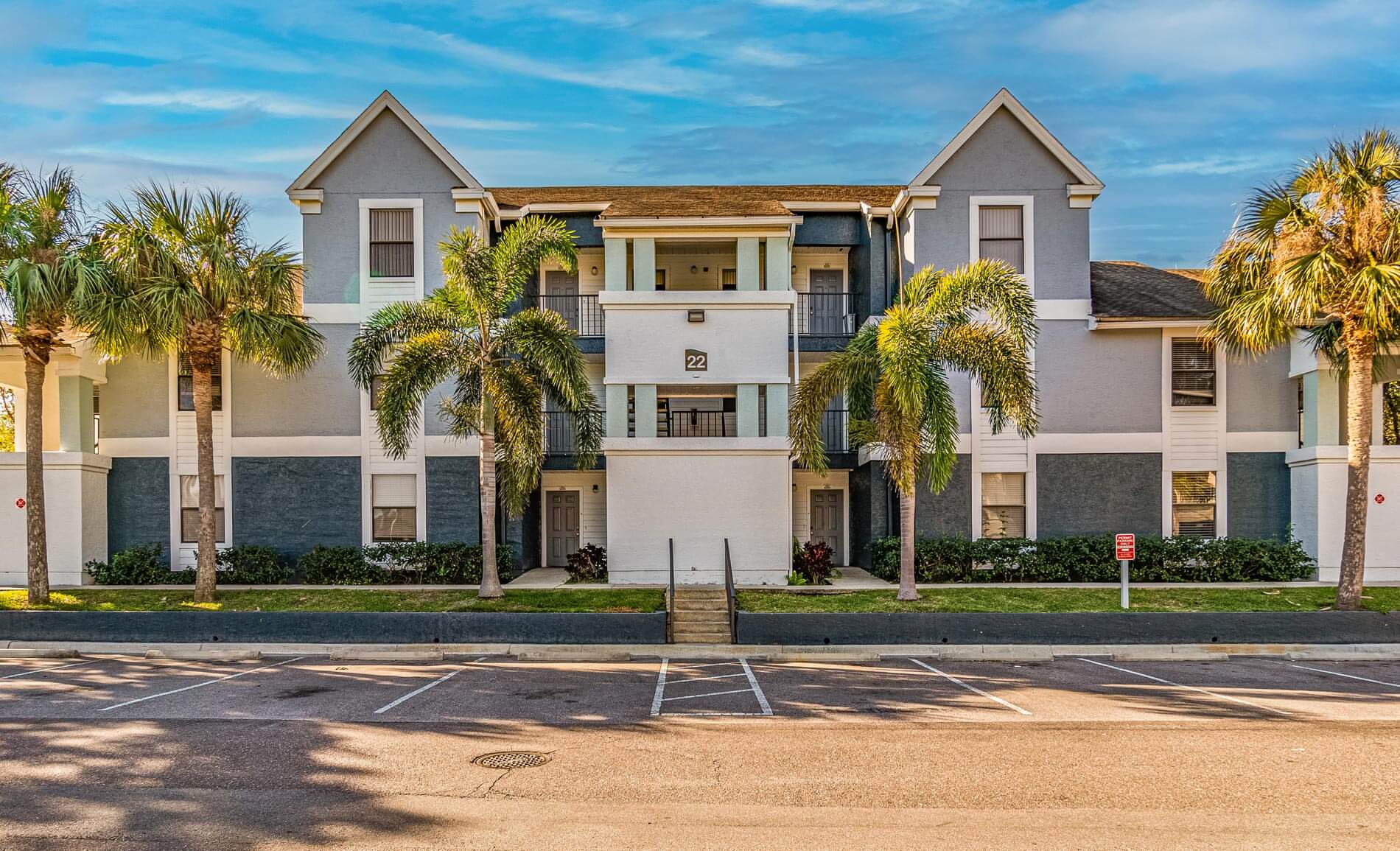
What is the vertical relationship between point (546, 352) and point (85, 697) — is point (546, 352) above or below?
above

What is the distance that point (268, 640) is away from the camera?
15.8 metres

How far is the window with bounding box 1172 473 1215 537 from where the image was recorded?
21.4 m

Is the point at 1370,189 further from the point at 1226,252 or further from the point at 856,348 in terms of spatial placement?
the point at 856,348

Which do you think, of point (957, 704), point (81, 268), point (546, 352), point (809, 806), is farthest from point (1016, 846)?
point (81, 268)

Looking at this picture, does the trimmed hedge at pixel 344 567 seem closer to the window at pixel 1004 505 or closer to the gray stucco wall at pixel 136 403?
the gray stucco wall at pixel 136 403

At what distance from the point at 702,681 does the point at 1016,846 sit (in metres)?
6.61

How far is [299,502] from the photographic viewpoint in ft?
69.5

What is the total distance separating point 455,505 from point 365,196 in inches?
294

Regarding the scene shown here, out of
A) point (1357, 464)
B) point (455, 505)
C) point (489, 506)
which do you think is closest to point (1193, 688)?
point (1357, 464)

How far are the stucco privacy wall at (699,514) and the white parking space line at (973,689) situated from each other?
5.93 metres

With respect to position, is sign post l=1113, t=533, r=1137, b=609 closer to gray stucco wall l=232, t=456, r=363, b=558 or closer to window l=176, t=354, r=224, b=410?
gray stucco wall l=232, t=456, r=363, b=558

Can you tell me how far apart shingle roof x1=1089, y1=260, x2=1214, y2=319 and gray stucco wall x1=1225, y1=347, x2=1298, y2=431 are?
171 cm

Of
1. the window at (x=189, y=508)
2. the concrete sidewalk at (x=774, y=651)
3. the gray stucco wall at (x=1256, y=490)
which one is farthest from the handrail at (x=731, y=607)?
the window at (x=189, y=508)

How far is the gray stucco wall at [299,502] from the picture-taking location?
21.1 metres
